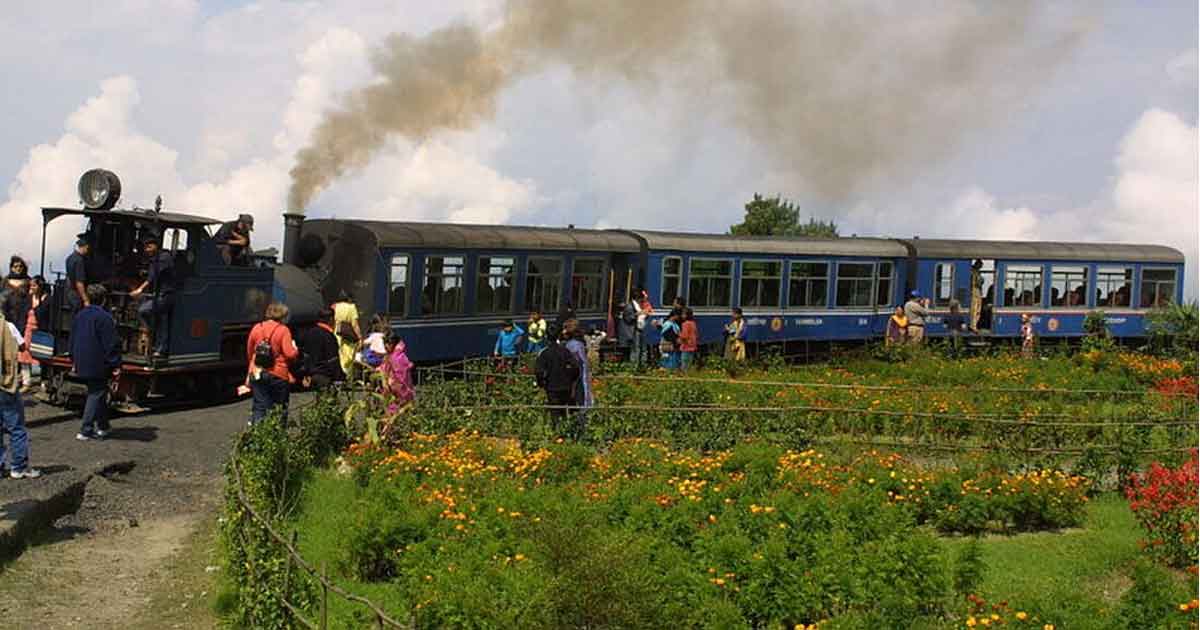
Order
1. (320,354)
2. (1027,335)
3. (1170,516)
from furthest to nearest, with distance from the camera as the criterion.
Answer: (1027,335)
(320,354)
(1170,516)

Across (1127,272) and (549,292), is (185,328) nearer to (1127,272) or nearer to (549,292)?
(549,292)

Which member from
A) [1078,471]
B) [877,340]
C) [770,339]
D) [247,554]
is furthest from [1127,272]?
[247,554]

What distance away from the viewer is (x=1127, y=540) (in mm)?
12508

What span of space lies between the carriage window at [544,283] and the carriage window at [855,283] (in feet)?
27.5

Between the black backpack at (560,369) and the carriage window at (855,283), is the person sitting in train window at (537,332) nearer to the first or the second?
the black backpack at (560,369)

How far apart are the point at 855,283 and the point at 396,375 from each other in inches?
719

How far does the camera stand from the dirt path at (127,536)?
416 inches

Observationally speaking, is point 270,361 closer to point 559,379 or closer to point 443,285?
point 559,379

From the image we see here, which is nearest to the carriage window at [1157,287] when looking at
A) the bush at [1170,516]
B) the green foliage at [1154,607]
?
the bush at [1170,516]

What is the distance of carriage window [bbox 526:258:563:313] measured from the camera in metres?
25.1

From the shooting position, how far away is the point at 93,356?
1557 centimetres

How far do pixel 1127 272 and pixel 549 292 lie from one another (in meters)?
18.4

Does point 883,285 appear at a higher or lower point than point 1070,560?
higher

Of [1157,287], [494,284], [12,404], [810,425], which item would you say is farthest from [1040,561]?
[1157,287]
